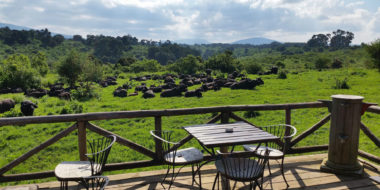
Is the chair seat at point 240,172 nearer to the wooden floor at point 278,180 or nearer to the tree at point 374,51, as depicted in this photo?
the wooden floor at point 278,180

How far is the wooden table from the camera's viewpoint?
3.44 m

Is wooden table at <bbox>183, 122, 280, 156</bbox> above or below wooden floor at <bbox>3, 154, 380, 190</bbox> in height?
above

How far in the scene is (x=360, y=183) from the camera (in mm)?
4363

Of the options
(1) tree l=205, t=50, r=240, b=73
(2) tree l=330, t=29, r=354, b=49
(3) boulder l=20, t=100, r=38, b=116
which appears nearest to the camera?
(3) boulder l=20, t=100, r=38, b=116

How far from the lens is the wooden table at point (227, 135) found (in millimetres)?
3441

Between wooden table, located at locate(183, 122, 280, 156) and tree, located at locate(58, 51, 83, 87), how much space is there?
28129 mm

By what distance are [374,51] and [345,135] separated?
31.5 metres

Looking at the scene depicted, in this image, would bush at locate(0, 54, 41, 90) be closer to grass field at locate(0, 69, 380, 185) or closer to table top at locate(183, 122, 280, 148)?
grass field at locate(0, 69, 380, 185)

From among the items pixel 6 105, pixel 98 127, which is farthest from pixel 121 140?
pixel 6 105

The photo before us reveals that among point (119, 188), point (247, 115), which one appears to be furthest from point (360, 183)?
point (247, 115)

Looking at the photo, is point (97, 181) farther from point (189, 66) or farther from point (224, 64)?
point (189, 66)

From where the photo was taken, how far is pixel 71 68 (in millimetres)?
29547

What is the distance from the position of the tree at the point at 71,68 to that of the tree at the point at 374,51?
30980mm

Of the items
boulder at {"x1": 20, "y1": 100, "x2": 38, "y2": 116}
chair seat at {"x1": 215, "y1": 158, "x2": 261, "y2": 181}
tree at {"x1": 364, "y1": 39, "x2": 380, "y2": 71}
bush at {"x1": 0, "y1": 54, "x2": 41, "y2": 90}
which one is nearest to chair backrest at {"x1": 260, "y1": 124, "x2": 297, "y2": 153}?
chair seat at {"x1": 215, "y1": 158, "x2": 261, "y2": 181}
